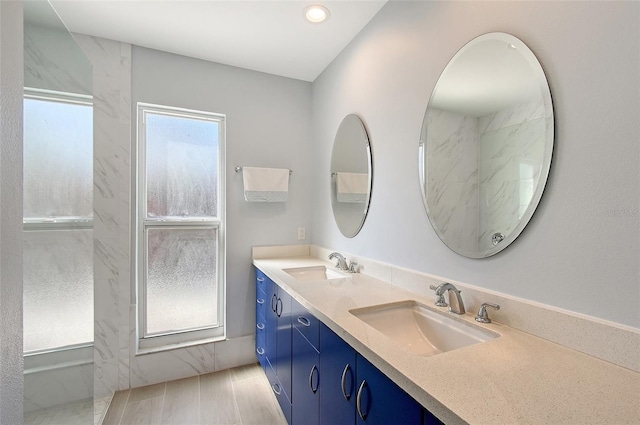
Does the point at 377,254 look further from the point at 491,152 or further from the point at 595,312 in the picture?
the point at 595,312

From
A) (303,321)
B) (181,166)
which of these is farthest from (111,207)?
(303,321)

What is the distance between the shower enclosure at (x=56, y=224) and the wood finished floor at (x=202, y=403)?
25 centimetres

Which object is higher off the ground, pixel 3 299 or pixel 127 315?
pixel 3 299

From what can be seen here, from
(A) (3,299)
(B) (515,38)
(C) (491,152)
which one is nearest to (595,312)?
(C) (491,152)

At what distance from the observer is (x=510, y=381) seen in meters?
0.70

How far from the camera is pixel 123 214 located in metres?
2.10

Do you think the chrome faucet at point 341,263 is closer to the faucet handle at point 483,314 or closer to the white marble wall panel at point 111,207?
the faucet handle at point 483,314

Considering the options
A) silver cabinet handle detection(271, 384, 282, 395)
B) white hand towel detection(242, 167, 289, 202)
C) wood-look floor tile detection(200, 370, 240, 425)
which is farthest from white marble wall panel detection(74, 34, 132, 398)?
silver cabinet handle detection(271, 384, 282, 395)

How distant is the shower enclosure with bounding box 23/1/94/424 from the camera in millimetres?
1069

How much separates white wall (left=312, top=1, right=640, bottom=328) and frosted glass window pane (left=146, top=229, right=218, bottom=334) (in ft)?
5.81

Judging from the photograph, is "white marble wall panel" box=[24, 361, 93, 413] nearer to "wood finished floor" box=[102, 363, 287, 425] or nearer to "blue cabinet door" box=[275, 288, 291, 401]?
"wood finished floor" box=[102, 363, 287, 425]

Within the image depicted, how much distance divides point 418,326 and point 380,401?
1.70 feet

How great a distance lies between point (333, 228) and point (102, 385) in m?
2.06

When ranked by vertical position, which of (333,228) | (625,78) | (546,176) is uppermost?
Answer: (625,78)
